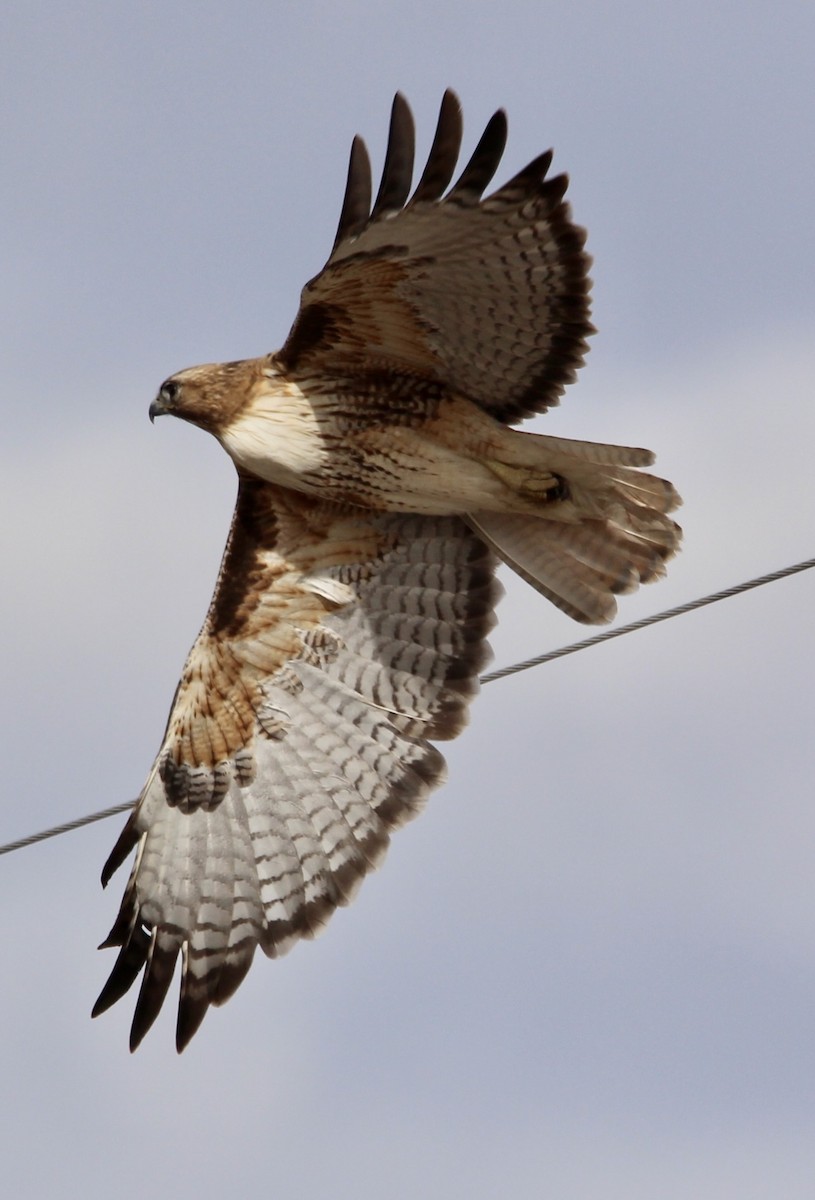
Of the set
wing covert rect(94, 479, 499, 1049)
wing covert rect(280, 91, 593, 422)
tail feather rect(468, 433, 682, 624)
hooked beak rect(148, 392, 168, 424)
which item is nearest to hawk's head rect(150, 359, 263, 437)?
hooked beak rect(148, 392, 168, 424)

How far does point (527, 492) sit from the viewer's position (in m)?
7.49

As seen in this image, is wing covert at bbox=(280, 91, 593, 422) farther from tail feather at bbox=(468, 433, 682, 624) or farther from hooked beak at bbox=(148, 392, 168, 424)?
hooked beak at bbox=(148, 392, 168, 424)

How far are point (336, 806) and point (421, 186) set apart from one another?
2.71 meters

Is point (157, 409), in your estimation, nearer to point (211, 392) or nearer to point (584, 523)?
point (211, 392)

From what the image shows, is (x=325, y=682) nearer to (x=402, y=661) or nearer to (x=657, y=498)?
(x=402, y=661)

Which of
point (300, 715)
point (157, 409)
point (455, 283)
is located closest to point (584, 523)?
point (455, 283)

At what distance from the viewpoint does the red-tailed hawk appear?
7035 millimetres

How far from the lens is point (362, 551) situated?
26.5ft

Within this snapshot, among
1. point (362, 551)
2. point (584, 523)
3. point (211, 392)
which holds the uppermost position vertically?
point (584, 523)

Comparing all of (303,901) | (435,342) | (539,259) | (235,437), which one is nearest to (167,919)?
(303,901)

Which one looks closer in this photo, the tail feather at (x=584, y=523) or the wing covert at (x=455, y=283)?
the wing covert at (x=455, y=283)

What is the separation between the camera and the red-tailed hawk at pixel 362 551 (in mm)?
7035

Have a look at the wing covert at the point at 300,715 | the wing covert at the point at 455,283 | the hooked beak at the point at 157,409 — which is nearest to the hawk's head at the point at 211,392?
the hooked beak at the point at 157,409

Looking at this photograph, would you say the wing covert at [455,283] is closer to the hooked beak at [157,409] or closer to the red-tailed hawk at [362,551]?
the red-tailed hawk at [362,551]
